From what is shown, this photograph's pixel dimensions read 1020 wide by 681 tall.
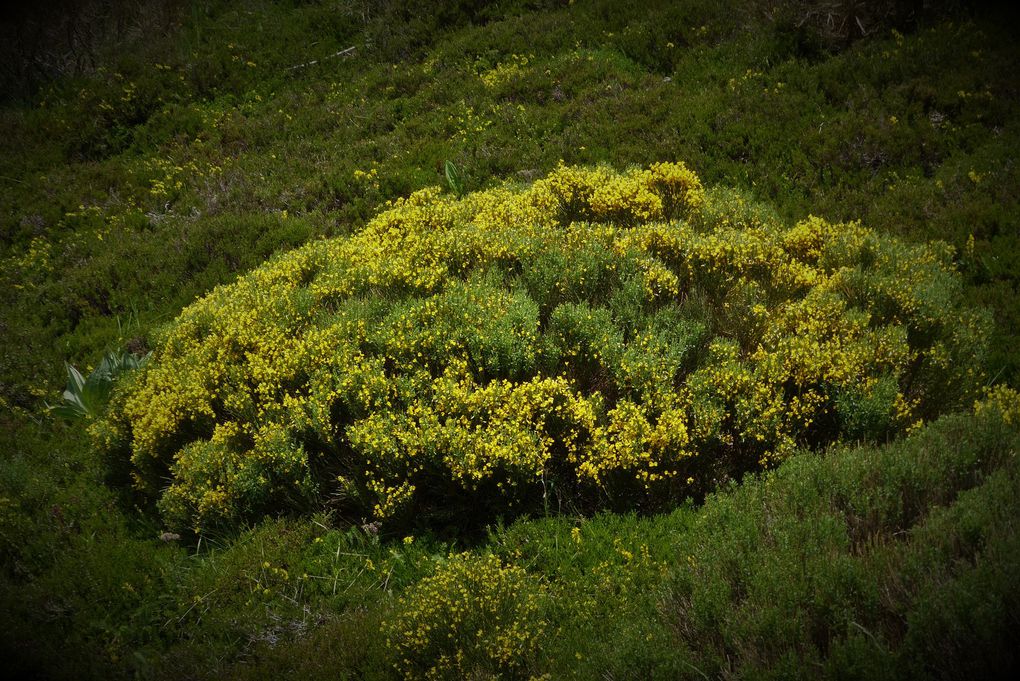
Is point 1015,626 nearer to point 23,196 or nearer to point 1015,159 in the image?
point 1015,159

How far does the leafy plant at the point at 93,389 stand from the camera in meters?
Result: 7.82

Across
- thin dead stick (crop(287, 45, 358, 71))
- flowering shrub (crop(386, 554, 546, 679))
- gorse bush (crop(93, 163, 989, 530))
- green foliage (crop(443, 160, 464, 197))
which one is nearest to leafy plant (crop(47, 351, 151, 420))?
gorse bush (crop(93, 163, 989, 530))

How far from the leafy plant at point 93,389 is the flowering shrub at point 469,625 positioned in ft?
16.3

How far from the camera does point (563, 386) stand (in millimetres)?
5977

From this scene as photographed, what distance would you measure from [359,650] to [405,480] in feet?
4.46

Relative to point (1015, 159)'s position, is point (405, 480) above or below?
below

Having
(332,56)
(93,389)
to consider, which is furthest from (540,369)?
(332,56)

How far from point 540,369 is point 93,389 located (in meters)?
5.27

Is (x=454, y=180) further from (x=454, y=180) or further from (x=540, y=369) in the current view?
(x=540, y=369)

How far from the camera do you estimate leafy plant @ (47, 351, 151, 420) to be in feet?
25.7

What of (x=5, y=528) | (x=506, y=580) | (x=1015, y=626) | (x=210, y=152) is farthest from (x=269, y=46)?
(x=1015, y=626)

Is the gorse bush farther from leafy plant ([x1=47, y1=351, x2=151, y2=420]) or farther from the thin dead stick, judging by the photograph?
the thin dead stick

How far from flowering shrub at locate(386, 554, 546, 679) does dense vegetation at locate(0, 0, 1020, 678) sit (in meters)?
0.03

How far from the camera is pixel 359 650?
4.70m
